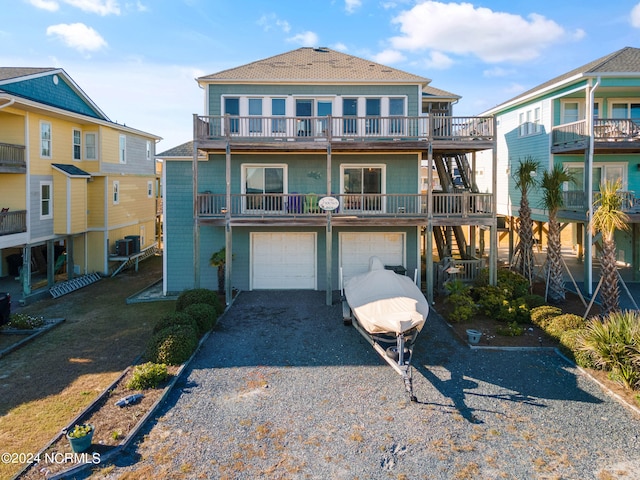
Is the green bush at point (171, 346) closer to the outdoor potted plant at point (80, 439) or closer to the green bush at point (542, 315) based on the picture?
the outdoor potted plant at point (80, 439)

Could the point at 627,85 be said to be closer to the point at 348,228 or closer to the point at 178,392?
the point at 348,228

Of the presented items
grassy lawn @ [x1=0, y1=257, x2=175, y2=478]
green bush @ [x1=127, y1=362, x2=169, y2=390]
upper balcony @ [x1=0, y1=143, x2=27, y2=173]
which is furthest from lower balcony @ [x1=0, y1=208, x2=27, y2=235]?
green bush @ [x1=127, y1=362, x2=169, y2=390]

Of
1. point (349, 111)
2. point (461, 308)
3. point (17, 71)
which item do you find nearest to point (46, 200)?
point (17, 71)

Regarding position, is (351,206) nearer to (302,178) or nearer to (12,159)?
(302,178)

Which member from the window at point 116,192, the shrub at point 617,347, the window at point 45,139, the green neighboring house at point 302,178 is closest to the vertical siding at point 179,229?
the green neighboring house at point 302,178

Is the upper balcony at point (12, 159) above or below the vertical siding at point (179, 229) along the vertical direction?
above
